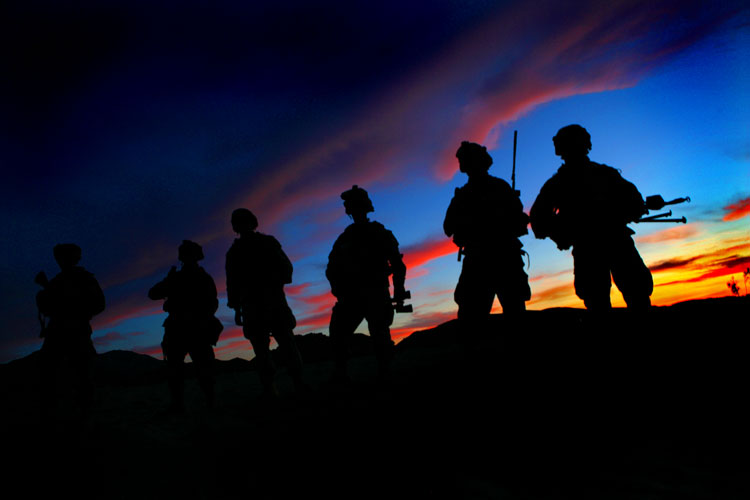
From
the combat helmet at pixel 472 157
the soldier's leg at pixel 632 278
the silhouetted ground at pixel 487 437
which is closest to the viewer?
the silhouetted ground at pixel 487 437

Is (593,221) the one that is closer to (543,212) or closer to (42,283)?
Result: (543,212)

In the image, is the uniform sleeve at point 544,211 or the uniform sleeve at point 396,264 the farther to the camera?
the uniform sleeve at point 396,264

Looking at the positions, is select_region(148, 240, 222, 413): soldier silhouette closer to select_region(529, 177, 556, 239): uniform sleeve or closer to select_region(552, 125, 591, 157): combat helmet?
select_region(529, 177, 556, 239): uniform sleeve

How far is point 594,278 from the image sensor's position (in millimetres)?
4004

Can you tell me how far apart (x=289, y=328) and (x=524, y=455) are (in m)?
3.72

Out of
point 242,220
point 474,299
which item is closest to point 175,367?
point 242,220

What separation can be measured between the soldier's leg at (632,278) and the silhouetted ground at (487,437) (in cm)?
21

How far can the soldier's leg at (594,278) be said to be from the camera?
3982mm

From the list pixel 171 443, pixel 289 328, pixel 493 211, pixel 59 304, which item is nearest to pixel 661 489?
pixel 493 211

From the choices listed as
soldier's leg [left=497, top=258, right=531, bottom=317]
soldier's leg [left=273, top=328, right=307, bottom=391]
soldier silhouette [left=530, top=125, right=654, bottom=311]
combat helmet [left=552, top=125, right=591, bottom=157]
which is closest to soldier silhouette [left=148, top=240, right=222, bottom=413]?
soldier's leg [left=273, top=328, right=307, bottom=391]

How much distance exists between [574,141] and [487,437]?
128 inches

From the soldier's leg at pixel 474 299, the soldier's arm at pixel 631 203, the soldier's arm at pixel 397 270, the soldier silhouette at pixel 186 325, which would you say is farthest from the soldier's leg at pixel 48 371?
the soldier's arm at pixel 631 203

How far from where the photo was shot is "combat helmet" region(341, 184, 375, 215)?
18.3ft

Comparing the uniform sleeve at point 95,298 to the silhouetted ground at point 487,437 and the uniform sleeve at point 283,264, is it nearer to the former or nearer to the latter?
the silhouetted ground at point 487,437
